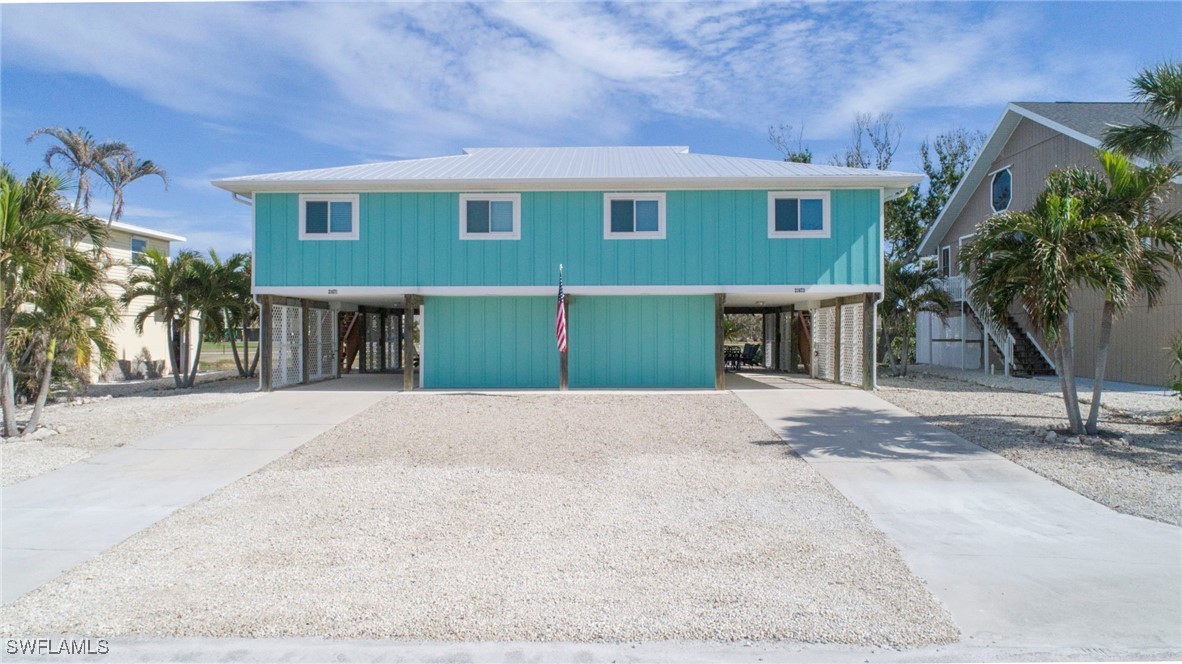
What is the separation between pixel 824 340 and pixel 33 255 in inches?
664

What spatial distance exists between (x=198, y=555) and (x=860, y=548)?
536 cm

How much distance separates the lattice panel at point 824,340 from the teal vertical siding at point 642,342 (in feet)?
13.2

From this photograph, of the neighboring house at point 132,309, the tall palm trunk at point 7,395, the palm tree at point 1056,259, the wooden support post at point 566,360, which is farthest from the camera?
the neighboring house at point 132,309

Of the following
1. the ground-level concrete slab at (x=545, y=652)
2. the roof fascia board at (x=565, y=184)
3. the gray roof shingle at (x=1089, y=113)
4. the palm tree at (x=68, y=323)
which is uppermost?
the gray roof shingle at (x=1089, y=113)

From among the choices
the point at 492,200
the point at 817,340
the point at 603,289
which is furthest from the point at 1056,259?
the point at 492,200

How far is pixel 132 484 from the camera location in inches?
314

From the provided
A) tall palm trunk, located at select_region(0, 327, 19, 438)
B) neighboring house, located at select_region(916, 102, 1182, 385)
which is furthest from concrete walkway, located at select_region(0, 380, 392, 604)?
neighboring house, located at select_region(916, 102, 1182, 385)

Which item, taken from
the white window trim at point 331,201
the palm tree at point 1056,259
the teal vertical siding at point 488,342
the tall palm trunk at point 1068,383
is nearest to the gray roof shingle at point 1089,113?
the palm tree at point 1056,259

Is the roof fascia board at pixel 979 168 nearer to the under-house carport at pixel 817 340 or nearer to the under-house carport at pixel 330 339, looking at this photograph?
the under-house carport at pixel 817 340

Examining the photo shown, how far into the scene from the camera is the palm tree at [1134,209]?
9.73m

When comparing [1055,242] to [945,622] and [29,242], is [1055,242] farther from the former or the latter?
[29,242]

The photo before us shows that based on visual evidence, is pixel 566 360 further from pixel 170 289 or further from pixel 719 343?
pixel 170 289

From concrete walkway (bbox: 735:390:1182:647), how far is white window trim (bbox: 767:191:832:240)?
246 inches

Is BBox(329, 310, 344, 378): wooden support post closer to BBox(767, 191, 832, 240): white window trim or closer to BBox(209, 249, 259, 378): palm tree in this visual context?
BBox(209, 249, 259, 378): palm tree
